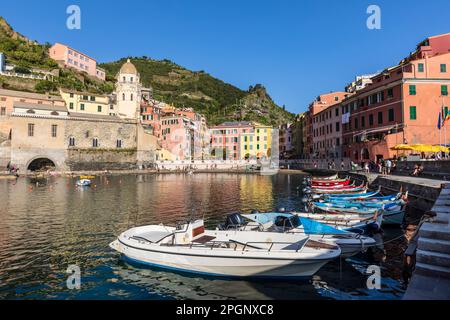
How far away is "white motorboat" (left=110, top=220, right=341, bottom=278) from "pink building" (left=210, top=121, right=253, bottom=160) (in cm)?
9058

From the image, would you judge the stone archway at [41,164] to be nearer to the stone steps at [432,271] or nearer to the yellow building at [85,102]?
the yellow building at [85,102]

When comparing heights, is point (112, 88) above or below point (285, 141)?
above

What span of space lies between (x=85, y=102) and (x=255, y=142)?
54.6 metres

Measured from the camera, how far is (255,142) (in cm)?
10212

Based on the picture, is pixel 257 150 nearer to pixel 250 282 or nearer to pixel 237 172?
pixel 237 172

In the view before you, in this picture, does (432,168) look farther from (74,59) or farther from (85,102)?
(74,59)

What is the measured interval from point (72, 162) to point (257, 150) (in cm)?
5718

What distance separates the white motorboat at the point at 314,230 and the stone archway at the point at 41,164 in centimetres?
7308

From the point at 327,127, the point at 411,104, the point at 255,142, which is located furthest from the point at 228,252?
the point at 255,142

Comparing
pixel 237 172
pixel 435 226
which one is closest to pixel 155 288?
pixel 435 226

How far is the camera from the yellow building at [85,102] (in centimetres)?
8169

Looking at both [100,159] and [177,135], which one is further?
[177,135]

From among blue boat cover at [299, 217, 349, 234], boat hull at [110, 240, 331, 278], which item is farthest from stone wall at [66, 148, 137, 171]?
blue boat cover at [299, 217, 349, 234]

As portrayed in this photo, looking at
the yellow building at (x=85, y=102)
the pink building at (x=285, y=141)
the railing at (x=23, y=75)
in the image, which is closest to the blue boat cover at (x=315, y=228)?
the yellow building at (x=85, y=102)
